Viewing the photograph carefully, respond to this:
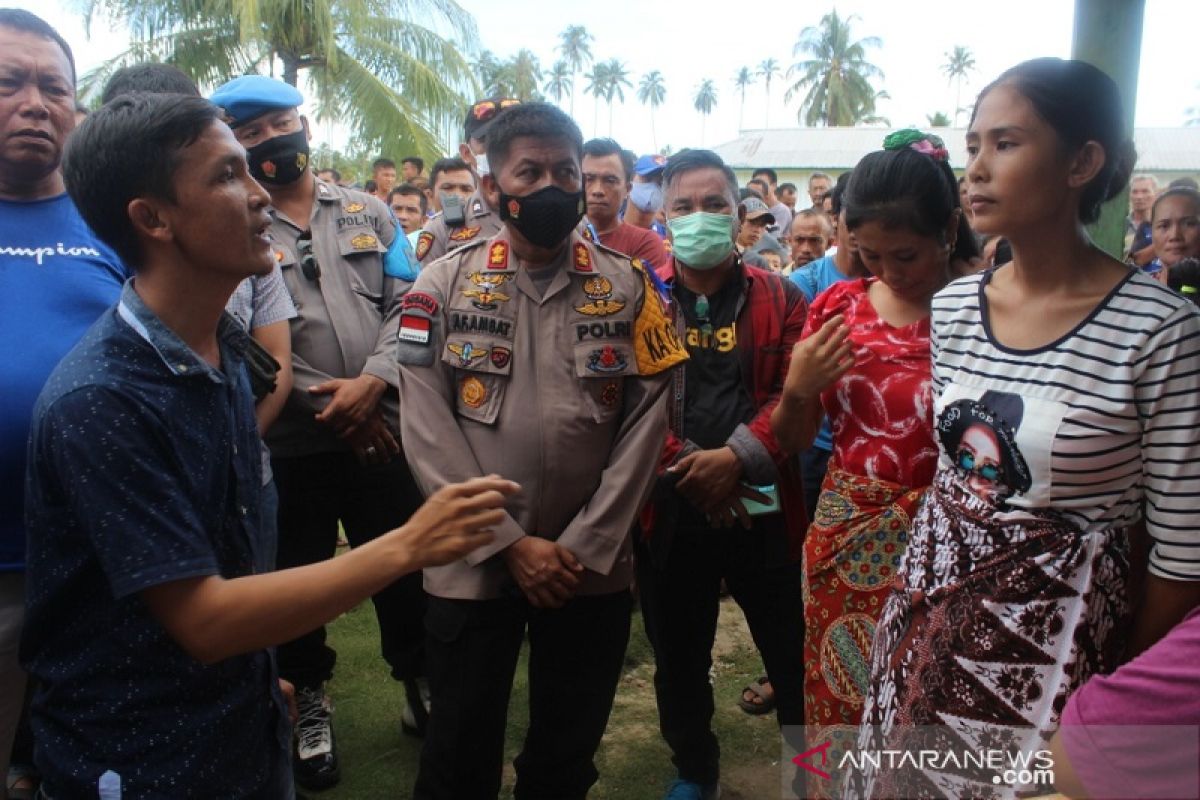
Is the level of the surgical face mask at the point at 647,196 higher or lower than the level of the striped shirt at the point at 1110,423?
higher

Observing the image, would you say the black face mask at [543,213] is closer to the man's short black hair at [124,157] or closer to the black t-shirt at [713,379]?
the black t-shirt at [713,379]

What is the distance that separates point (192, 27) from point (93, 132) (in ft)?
46.7

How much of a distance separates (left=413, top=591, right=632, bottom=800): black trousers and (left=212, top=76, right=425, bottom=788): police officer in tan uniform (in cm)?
88

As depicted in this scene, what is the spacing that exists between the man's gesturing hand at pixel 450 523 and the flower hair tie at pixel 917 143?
5.12 feet

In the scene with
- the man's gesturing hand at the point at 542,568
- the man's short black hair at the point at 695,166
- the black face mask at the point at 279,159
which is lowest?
the man's gesturing hand at the point at 542,568

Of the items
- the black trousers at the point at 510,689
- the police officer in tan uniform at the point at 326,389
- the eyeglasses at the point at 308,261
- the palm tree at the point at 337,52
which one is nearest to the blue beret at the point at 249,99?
the police officer in tan uniform at the point at 326,389

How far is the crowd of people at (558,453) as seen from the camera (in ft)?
5.04

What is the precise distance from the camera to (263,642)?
4.98 ft

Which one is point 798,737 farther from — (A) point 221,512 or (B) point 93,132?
(B) point 93,132

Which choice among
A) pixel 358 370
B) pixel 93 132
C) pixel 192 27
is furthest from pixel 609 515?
pixel 192 27

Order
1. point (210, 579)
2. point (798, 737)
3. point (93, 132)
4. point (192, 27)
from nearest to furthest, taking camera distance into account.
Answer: point (210, 579) < point (93, 132) < point (798, 737) < point (192, 27)

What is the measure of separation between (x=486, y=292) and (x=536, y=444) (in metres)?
0.45

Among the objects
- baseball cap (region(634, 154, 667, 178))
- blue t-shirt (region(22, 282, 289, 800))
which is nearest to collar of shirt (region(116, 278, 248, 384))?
blue t-shirt (region(22, 282, 289, 800))

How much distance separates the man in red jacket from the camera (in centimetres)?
277
